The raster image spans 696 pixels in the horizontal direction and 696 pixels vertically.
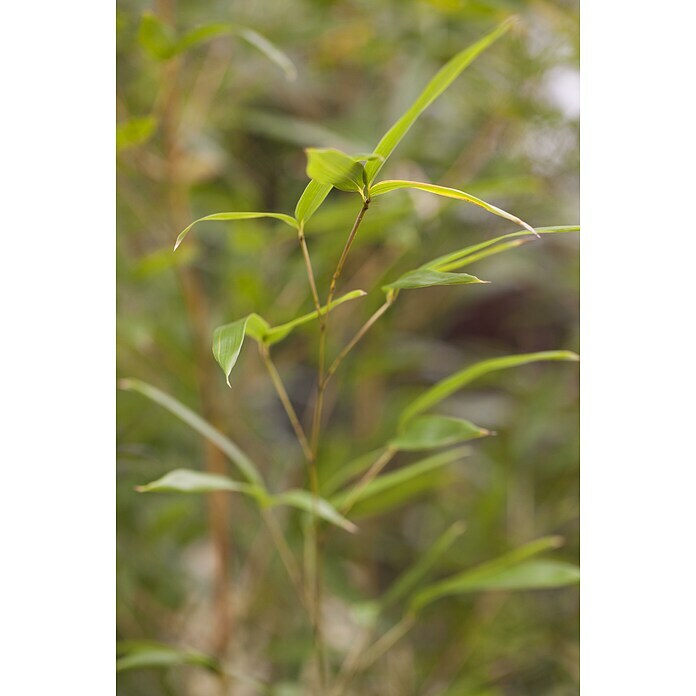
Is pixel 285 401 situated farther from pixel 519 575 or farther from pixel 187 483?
pixel 519 575

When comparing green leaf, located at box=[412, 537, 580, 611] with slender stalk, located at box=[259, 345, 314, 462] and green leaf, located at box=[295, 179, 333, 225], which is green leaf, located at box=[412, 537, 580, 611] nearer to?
slender stalk, located at box=[259, 345, 314, 462]

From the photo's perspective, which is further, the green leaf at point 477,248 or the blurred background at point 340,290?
the blurred background at point 340,290

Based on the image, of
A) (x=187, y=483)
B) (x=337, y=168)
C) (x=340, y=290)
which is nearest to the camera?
(x=337, y=168)

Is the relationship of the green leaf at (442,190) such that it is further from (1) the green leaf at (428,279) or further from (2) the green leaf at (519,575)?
(2) the green leaf at (519,575)

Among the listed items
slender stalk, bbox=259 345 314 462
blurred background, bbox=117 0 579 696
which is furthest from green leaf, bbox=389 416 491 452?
blurred background, bbox=117 0 579 696

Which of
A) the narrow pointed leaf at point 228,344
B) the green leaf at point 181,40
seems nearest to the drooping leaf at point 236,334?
the narrow pointed leaf at point 228,344

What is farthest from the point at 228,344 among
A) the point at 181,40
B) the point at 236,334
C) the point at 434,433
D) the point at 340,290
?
the point at 340,290
